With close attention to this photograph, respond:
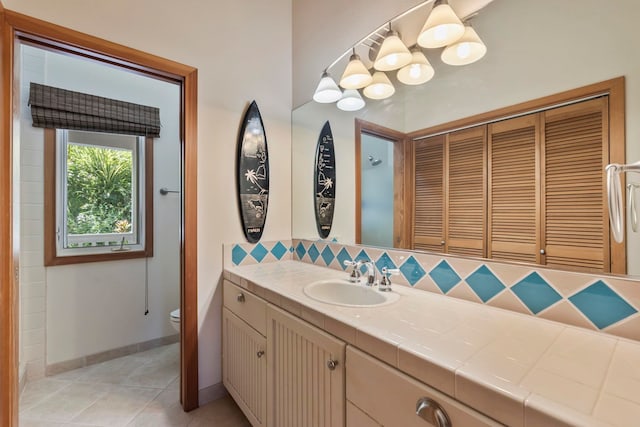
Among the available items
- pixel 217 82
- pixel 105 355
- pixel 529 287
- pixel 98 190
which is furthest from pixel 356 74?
pixel 105 355

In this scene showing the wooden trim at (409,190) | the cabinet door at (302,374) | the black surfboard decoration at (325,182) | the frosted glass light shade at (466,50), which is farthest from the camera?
the black surfboard decoration at (325,182)

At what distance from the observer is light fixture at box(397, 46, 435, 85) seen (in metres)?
1.29

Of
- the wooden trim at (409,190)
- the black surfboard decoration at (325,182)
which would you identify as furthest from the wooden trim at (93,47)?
the wooden trim at (409,190)

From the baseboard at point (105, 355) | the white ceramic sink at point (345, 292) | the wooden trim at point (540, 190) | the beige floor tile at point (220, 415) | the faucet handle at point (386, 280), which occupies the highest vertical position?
the wooden trim at point (540, 190)

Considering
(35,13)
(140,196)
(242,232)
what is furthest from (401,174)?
(140,196)

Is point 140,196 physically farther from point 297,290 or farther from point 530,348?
point 530,348

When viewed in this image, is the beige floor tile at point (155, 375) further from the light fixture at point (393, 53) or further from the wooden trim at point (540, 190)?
the light fixture at point (393, 53)

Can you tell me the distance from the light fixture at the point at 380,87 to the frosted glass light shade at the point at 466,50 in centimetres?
31

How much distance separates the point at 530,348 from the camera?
0.71 meters

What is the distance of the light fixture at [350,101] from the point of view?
1.66 m

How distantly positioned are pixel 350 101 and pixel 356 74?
192mm

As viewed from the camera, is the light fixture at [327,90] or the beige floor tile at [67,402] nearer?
the beige floor tile at [67,402]

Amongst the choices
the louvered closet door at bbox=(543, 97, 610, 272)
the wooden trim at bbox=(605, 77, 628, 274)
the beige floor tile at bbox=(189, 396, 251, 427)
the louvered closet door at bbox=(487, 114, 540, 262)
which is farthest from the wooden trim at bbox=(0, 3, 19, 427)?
the wooden trim at bbox=(605, 77, 628, 274)

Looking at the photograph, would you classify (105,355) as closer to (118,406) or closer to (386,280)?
(118,406)
